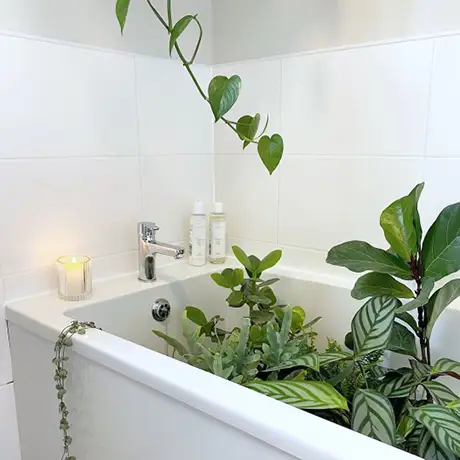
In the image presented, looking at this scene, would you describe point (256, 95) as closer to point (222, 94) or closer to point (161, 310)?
point (222, 94)

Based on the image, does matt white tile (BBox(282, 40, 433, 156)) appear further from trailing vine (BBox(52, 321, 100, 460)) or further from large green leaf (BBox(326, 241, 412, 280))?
trailing vine (BBox(52, 321, 100, 460))

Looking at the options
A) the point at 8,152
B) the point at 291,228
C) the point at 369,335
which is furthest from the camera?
the point at 291,228

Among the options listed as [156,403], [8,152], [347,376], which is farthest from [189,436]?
[8,152]

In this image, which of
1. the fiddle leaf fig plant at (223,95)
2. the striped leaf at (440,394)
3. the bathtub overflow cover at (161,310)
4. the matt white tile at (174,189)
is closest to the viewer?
the striped leaf at (440,394)

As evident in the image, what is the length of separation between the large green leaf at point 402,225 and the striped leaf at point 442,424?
25 cm

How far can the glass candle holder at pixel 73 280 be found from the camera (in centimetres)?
100

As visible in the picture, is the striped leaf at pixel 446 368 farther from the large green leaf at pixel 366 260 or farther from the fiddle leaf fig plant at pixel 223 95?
the fiddle leaf fig plant at pixel 223 95

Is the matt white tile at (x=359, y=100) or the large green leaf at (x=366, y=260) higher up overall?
the matt white tile at (x=359, y=100)

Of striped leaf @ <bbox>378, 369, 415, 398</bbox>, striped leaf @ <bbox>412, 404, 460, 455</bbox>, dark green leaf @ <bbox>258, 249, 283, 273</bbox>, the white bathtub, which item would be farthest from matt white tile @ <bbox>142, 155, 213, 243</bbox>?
striped leaf @ <bbox>412, 404, 460, 455</bbox>

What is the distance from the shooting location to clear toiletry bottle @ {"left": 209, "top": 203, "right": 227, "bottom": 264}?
130 cm

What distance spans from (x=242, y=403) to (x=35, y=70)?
0.78 m

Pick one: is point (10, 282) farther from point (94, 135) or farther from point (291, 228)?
point (291, 228)

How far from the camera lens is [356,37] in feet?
3.50

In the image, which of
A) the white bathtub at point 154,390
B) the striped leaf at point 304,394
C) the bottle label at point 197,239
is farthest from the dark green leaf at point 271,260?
the striped leaf at point 304,394
